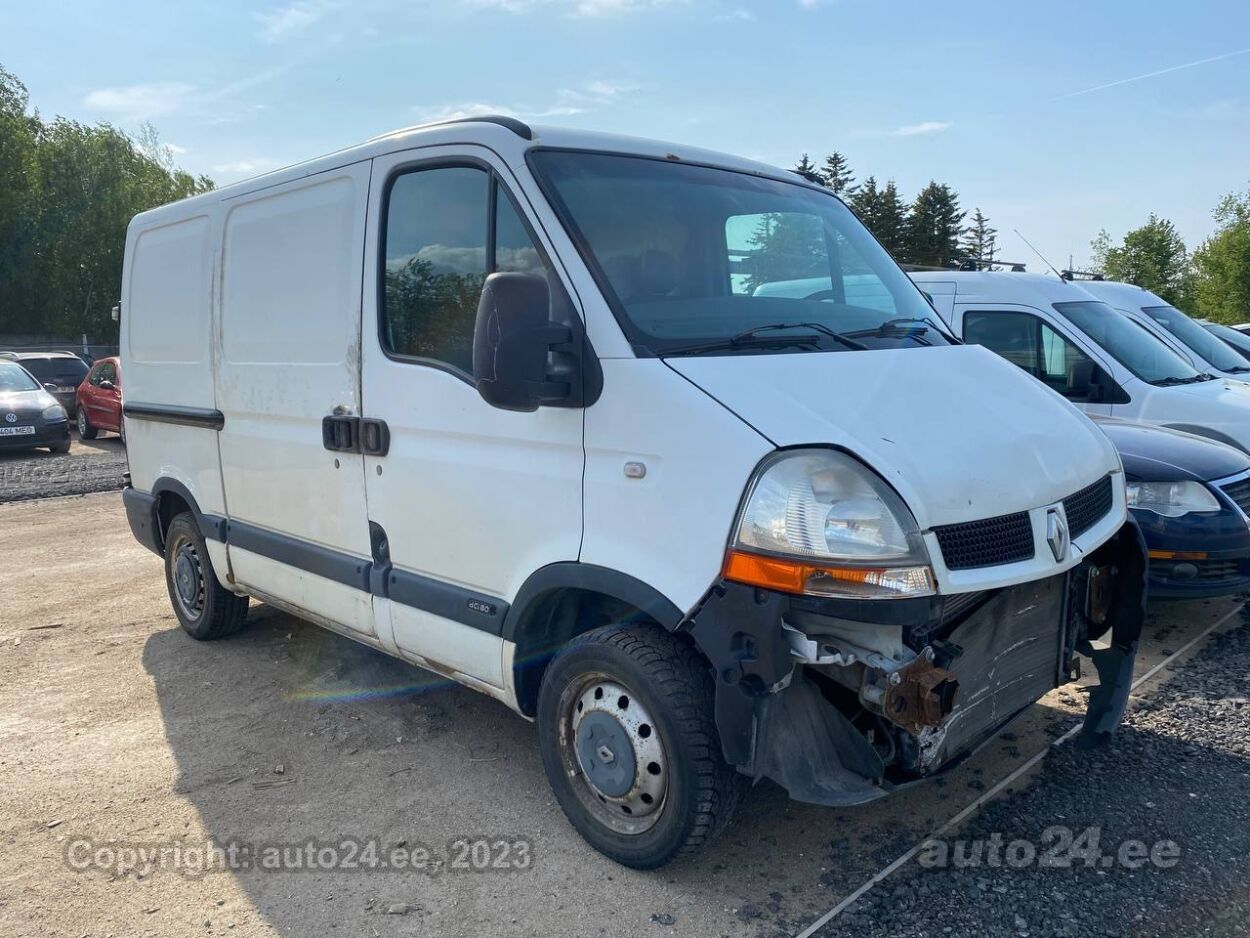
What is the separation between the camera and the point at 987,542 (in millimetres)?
2805

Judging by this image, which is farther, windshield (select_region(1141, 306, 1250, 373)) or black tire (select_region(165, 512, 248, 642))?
windshield (select_region(1141, 306, 1250, 373))

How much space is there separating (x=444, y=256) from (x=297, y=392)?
112cm

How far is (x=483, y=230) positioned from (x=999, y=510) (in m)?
1.97

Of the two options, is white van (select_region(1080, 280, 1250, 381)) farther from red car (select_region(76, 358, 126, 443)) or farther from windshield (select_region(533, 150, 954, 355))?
red car (select_region(76, 358, 126, 443))

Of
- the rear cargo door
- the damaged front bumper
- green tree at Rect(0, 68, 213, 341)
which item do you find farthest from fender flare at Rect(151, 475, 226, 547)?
green tree at Rect(0, 68, 213, 341)

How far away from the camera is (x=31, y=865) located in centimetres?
338

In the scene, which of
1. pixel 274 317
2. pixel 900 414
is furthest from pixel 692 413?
pixel 274 317

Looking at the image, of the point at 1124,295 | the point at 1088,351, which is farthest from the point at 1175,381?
the point at 1124,295

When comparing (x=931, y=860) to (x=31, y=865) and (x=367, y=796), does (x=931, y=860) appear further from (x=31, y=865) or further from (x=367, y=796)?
(x=31, y=865)

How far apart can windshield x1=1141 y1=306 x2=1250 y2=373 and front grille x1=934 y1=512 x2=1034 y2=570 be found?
22.5ft

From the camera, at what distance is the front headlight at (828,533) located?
2629mm

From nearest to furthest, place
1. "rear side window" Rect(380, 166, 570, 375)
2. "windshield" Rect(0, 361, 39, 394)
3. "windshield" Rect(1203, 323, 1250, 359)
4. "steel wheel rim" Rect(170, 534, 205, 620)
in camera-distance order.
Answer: "rear side window" Rect(380, 166, 570, 375), "steel wheel rim" Rect(170, 534, 205, 620), "windshield" Rect(1203, 323, 1250, 359), "windshield" Rect(0, 361, 39, 394)

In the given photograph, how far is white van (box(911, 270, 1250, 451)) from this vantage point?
6.78 metres

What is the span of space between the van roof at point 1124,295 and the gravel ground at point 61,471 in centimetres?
1100
